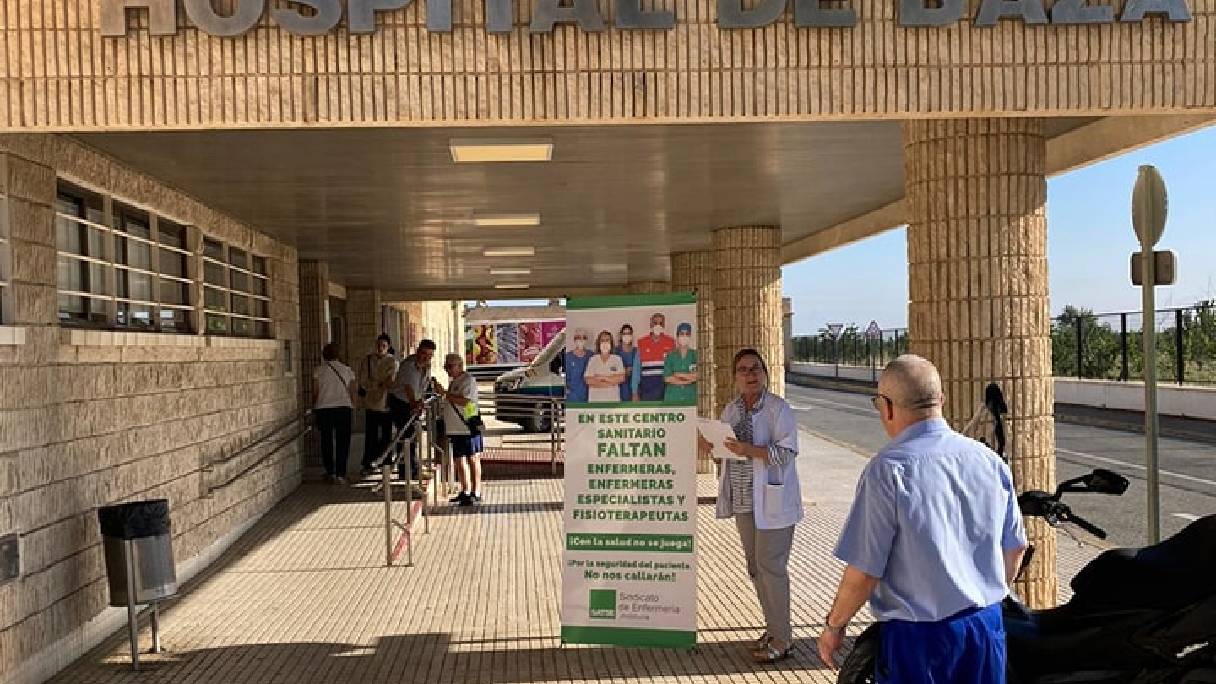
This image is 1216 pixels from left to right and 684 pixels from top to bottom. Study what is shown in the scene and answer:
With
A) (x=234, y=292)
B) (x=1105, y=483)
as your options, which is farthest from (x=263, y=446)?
(x=1105, y=483)

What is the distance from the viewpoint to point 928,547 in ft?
11.0

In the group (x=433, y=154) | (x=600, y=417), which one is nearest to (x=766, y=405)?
(x=600, y=417)

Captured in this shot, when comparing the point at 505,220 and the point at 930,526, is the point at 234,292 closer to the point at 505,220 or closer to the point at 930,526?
the point at 505,220

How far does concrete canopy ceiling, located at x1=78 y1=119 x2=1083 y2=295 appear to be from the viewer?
7.85 meters

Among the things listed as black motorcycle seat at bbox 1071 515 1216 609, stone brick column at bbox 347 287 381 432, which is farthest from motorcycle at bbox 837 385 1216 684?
stone brick column at bbox 347 287 381 432

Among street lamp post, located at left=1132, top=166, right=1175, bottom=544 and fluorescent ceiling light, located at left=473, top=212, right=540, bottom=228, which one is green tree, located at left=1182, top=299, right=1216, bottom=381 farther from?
street lamp post, located at left=1132, top=166, right=1175, bottom=544

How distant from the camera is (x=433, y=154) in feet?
27.8

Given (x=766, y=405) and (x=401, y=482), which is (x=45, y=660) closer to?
(x=766, y=405)

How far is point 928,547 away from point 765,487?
2.83m

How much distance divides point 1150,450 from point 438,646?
4.03 m

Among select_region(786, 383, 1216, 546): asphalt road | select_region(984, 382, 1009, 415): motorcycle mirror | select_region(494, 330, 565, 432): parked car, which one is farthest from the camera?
select_region(494, 330, 565, 432): parked car

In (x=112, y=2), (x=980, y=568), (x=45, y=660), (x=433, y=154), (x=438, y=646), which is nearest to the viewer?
(x=980, y=568)

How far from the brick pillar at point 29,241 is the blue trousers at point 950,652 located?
188 inches

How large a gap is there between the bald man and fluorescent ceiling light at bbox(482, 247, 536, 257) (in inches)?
521
